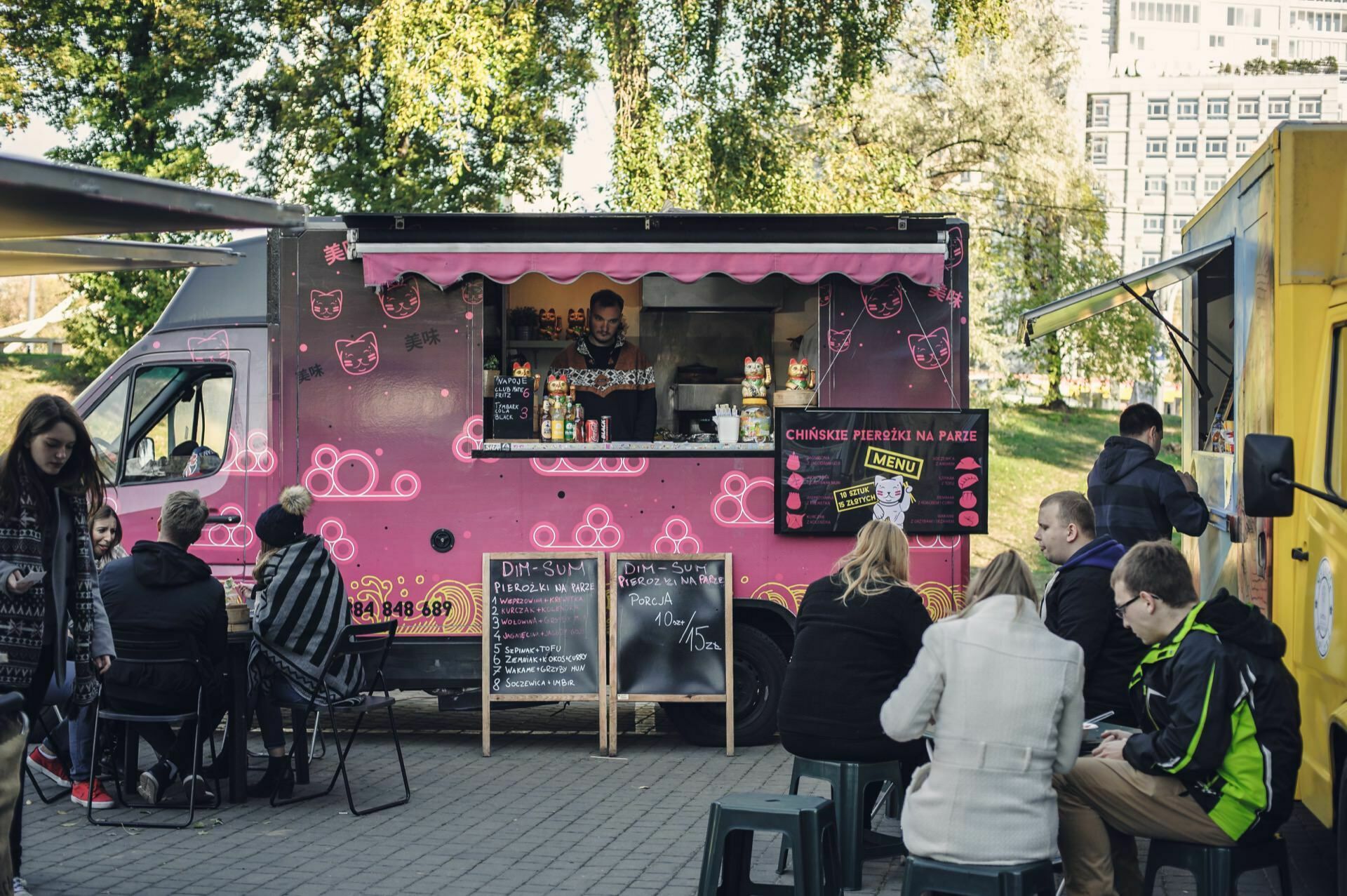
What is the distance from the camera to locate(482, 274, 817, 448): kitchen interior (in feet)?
34.7

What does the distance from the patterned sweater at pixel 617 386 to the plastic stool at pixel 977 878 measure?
4.88 m

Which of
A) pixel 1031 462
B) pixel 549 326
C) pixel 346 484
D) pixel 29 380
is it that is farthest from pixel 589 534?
pixel 29 380

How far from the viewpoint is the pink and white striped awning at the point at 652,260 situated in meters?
8.16

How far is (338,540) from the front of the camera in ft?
27.9

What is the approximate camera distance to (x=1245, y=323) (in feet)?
21.2

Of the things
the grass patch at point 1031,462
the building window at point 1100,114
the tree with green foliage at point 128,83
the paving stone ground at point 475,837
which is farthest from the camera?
the building window at point 1100,114

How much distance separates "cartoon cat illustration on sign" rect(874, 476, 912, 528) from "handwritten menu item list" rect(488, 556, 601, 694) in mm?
1742

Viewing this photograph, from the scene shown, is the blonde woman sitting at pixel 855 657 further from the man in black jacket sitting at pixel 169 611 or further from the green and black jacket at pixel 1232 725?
the man in black jacket sitting at pixel 169 611

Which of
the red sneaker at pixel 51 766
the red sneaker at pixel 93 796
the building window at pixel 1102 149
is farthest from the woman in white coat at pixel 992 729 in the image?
the building window at pixel 1102 149

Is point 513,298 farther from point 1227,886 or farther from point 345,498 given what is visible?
point 1227,886

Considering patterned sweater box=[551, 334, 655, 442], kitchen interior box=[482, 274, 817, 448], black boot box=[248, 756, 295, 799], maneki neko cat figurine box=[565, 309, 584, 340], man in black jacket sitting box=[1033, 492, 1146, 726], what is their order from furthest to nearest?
1. maneki neko cat figurine box=[565, 309, 584, 340]
2. kitchen interior box=[482, 274, 817, 448]
3. patterned sweater box=[551, 334, 655, 442]
4. black boot box=[248, 756, 295, 799]
5. man in black jacket sitting box=[1033, 492, 1146, 726]

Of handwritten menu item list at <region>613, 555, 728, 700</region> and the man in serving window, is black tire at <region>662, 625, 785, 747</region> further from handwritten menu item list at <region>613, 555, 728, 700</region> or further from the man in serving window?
the man in serving window

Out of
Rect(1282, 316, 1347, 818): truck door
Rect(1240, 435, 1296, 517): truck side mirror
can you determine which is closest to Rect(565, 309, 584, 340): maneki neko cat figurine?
Rect(1282, 316, 1347, 818): truck door

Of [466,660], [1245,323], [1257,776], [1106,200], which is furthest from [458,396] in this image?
[1106,200]
